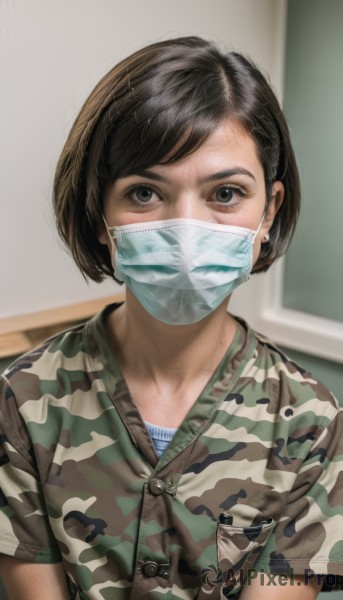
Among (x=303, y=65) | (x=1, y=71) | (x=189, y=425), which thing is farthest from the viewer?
(x=303, y=65)

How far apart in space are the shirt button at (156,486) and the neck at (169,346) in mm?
183

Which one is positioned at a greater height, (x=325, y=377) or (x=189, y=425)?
(x=189, y=425)

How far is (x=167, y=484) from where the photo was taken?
1121 mm

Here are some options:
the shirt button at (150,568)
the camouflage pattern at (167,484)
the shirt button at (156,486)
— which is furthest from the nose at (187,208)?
the shirt button at (150,568)

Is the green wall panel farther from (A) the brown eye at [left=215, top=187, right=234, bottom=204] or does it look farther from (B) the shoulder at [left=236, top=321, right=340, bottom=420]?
(A) the brown eye at [left=215, top=187, right=234, bottom=204]

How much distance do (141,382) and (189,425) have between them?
0.12 m

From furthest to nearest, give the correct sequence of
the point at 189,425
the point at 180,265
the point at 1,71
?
the point at 1,71
the point at 189,425
the point at 180,265

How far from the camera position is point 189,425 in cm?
116

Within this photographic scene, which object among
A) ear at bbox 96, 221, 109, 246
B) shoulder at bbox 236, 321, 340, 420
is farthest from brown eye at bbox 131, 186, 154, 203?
shoulder at bbox 236, 321, 340, 420

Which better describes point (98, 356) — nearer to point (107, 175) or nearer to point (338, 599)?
point (107, 175)

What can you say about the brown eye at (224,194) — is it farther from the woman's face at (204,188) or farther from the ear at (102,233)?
the ear at (102,233)

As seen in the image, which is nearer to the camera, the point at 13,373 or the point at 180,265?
the point at 180,265

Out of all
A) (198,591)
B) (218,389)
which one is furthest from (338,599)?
(218,389)

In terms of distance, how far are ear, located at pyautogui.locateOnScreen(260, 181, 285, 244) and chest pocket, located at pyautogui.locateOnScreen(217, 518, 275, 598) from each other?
0.49 m
